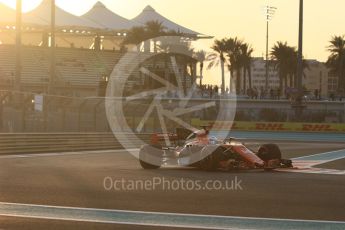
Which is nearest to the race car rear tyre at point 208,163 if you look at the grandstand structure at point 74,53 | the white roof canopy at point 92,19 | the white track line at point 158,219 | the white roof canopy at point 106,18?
the white track line at point 158,219

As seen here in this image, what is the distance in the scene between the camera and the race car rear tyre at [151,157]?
17.5 meters

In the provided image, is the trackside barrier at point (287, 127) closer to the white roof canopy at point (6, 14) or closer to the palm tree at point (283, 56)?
the white roof canopy at point (6, 14)

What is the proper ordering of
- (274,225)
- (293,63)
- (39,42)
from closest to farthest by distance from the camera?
(274,225) → (39,42) → (293,63)

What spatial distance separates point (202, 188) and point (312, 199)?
7.07 feet

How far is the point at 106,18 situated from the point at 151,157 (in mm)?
73953

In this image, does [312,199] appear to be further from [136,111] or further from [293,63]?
[293,63]

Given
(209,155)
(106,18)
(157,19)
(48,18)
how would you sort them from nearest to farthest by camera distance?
(209,155) → (48,18) → (157,19) → (106,18)

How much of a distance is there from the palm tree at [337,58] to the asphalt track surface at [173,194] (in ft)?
260

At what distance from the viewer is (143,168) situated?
58.7ft

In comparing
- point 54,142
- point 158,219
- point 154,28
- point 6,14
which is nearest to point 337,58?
point 154,28

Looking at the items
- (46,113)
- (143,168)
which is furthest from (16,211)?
(46,113)

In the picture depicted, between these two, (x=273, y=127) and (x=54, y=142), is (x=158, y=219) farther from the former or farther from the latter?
(x=273, y=127)

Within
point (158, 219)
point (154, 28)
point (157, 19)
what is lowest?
point (158, 219)

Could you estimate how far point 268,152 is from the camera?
56.6ft
